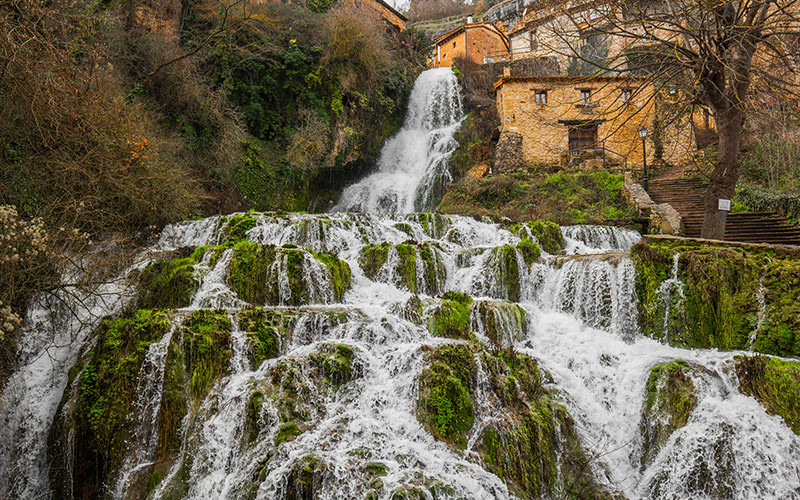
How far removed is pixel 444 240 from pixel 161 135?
8806 mm

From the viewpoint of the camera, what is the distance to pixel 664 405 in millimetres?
6004

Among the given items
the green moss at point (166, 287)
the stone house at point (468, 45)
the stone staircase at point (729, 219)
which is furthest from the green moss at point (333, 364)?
the stone house at point (468, 45)

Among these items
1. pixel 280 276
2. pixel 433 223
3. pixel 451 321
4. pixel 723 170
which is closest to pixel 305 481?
pixel 451 321

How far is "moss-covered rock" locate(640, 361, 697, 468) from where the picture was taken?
5.79m

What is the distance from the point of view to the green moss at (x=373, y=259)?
1000cm

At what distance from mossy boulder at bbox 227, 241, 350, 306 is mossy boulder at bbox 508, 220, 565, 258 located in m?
5.40

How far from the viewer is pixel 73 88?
314 inches

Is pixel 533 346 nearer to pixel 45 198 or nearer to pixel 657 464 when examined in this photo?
pixel 657 464

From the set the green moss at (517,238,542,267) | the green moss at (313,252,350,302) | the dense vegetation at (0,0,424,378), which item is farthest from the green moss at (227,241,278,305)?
the green moss at (517,238,542,267)

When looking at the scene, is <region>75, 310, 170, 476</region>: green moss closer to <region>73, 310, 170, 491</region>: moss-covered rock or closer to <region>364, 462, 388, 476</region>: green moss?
<region>73, 310, 170, 491</region>: moss-covered rock

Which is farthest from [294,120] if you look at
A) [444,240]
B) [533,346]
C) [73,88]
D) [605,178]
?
[533,346]

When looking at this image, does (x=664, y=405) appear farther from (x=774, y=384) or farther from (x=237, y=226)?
(x=237, y=226)

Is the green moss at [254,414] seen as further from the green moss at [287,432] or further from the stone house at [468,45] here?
the stone house at [468,45]

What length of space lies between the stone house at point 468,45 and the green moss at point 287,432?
2712 centimetres
